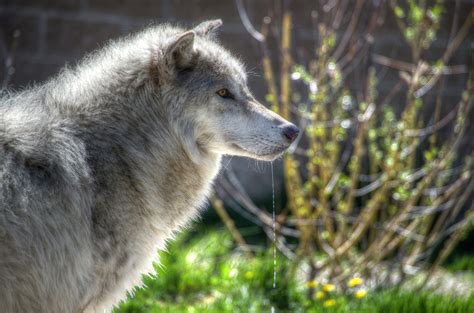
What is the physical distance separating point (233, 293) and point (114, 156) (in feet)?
5.83

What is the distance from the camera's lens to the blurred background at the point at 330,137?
15.8 feet

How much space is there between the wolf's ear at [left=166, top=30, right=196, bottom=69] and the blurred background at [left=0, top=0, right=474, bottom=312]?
3.63 feet

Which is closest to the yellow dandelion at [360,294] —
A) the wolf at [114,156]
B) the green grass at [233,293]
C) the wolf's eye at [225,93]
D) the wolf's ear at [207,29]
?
the green grass at [233,293]

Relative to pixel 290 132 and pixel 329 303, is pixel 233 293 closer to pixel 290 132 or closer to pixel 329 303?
pixel 329 303

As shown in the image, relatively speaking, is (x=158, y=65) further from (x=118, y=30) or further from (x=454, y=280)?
(x=118, y=30)

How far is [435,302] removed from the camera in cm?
448

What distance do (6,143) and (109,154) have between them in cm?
44

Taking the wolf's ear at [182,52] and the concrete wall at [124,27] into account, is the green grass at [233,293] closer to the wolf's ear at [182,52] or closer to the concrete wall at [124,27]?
the wolf's ear at [182,52]

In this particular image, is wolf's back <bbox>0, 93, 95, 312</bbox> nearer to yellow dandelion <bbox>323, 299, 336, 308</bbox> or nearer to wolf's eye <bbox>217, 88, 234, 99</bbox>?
wolf's eye <bbox>217, 88, 234, 99</bbox>

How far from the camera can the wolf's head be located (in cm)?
358

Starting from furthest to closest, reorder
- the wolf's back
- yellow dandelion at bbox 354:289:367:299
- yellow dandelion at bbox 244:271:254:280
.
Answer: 1. yellow dandelion at bbox 244:271:254:280
2. yellow dandelion at bbox 354:289:367:299
3. the wolf's back

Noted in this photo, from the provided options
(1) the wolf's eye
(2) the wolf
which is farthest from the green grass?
(1) the wolf's eye

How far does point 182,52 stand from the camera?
3533 millimetres

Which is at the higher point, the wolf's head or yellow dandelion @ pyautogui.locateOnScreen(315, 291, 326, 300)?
the wolf's head
